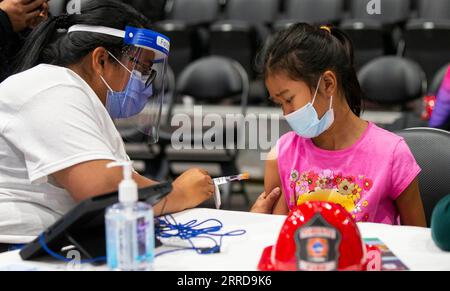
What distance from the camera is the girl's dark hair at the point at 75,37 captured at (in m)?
1.92

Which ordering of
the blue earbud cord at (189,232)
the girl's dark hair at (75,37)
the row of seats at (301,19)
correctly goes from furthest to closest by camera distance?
the row of seats at (301,19)
the girl's dark hair at (75,37)
the blue earbud cord at (189,232)

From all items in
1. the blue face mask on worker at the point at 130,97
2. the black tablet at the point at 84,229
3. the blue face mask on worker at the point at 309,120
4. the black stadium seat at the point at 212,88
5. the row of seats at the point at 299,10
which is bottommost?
the black stadium seat at the point at 212,88

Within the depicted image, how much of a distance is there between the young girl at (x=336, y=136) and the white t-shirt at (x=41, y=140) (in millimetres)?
659

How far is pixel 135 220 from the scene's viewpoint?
1333 mm

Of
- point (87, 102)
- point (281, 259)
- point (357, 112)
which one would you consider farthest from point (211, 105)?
point (281, 259)

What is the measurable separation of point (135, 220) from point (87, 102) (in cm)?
55

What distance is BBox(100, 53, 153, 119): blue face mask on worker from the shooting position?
2.03 metres

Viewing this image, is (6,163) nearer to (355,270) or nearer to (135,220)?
(135,220)

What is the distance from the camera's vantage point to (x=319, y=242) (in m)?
1.31

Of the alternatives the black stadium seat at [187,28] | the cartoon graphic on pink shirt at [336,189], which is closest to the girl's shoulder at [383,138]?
the cartoon graphic on pink shirt at [336,189]

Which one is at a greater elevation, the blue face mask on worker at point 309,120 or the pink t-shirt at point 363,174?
the blue face mask on worker at point 309,120

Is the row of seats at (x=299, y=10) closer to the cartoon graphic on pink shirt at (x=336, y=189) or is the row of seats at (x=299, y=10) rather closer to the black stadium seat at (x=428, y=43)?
the black stadium seat at (x=428, y=43)

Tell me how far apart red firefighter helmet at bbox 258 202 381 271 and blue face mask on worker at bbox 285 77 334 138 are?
2.56ft

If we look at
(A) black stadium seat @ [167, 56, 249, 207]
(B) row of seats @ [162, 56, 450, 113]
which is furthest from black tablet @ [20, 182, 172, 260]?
(B) row of seats @ [162, 56, 450, 113]
